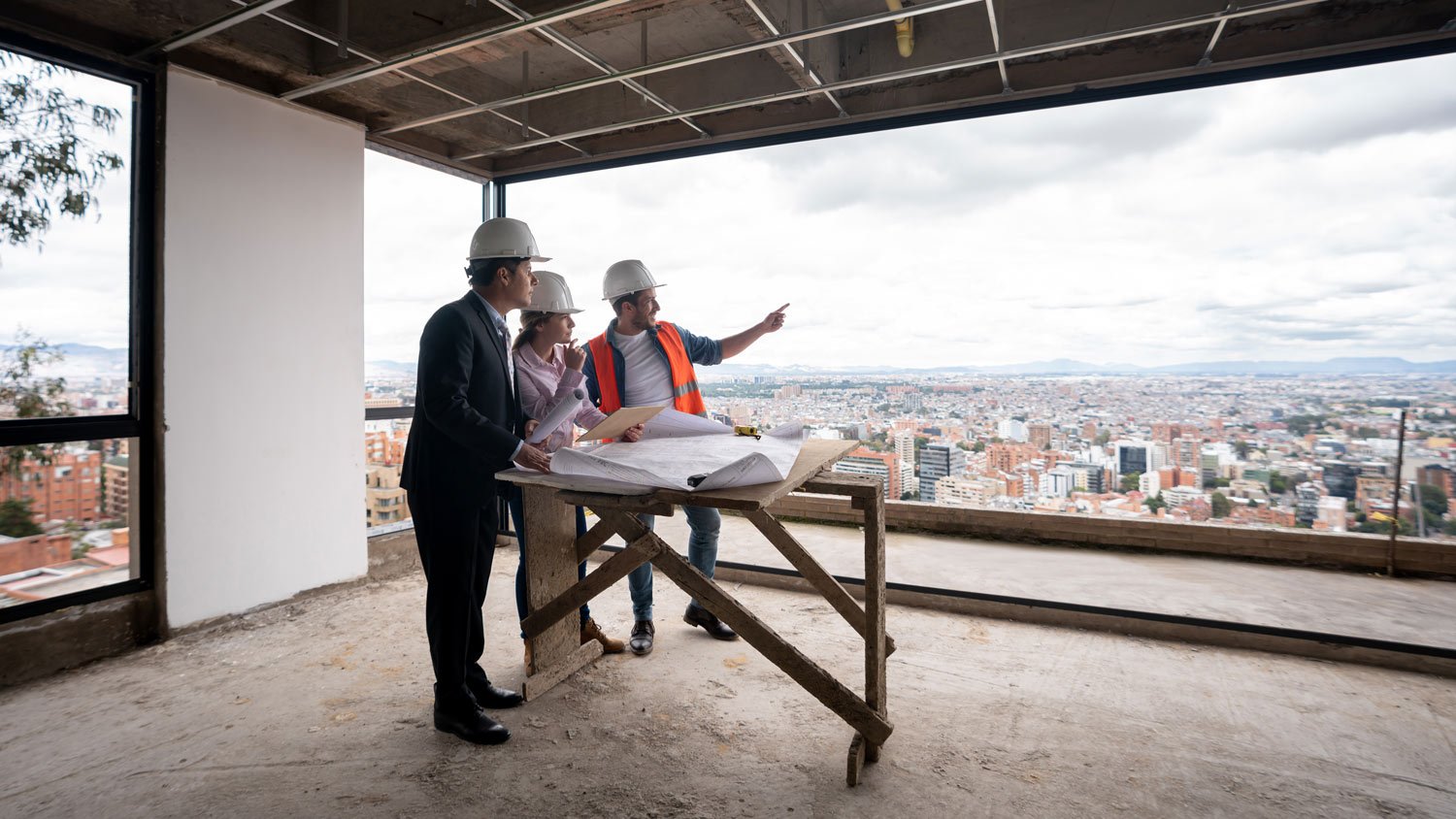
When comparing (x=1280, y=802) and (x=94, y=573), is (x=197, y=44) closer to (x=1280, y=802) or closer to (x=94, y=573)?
(x=94, y=573)

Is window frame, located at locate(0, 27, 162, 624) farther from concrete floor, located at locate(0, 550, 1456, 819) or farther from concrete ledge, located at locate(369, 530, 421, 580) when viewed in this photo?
concrete ledge, located at locate(369, 530, 421, 580)

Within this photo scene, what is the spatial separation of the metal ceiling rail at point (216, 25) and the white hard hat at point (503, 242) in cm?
112

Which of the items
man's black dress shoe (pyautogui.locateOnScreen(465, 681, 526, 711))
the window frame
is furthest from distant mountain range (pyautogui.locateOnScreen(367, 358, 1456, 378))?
man's black dress shoe (pyautogui.locateOnScreen(465, 681, 526, 711))

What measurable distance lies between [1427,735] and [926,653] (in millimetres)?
1743

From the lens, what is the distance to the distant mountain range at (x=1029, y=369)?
10.5ft

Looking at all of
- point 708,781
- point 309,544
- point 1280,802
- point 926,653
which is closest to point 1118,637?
point 926,653

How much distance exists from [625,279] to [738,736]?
2.02 metres

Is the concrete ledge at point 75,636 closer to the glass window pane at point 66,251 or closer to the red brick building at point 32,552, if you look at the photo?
the red brick building at point 32,552

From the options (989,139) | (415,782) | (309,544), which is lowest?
(415,782)

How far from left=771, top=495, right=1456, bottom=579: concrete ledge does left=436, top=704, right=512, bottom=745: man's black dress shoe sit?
3055 millimetres

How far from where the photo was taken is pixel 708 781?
2.19 m

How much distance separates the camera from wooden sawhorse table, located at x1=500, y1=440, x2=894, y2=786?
197cm

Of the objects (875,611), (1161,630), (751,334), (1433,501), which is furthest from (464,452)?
(1433,501)

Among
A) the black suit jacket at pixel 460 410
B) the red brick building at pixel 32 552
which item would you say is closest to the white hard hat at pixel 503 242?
the black suit jacket at pixel 460 410
